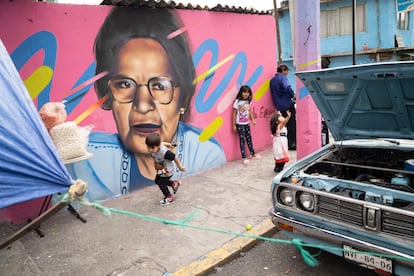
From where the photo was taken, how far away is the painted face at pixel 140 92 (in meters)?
4.93

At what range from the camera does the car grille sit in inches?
92.7

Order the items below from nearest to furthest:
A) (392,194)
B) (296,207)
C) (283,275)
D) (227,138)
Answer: (392,194) < (296,207) < (283,275) < (227,138)

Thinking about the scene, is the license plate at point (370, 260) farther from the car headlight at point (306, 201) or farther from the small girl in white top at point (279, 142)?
the small girl in white top at point (279, 142)

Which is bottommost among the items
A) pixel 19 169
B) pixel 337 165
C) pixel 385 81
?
pixel 337 165

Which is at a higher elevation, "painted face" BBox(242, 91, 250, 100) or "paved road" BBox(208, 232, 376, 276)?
"painted face" BBox(242, 91, 250, 100)

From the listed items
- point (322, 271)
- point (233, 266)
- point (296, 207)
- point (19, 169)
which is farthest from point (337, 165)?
point (19, 169)

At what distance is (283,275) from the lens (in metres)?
3.17

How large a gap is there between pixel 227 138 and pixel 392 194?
421cm

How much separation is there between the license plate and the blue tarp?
2.17 metres

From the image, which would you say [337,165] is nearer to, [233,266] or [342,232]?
[342,232]

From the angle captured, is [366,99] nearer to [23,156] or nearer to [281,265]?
[281,265]

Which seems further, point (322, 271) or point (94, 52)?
point (94, 52)

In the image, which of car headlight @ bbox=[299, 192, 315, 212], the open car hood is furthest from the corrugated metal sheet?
car headlight @ bbox=[299, 192, 315, 212]

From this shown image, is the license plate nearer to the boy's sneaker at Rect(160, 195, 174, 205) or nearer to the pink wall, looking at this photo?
the boy's sneaker at Rect(160, 195, 174, 205)
